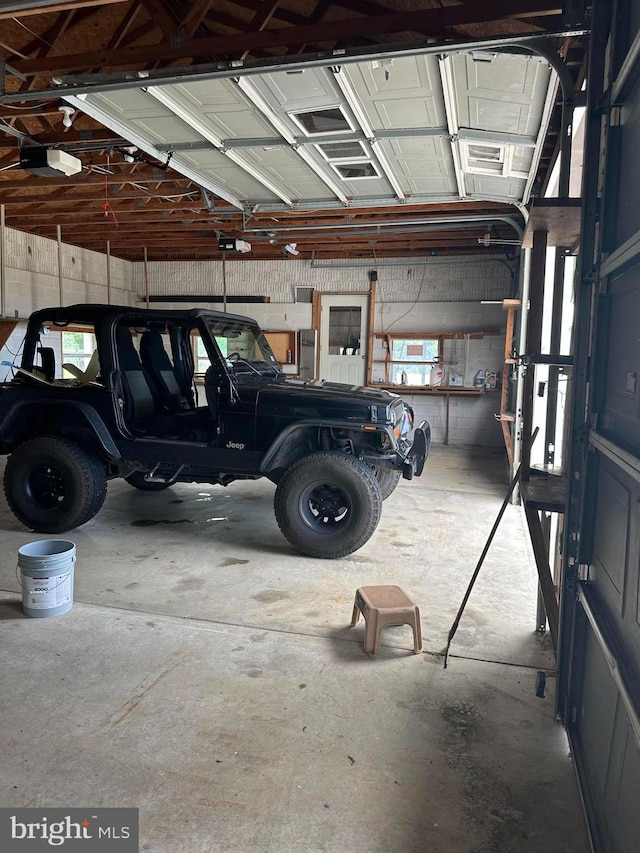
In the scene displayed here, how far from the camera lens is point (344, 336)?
10562mm

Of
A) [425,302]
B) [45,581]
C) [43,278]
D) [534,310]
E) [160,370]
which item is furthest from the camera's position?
[425,302]

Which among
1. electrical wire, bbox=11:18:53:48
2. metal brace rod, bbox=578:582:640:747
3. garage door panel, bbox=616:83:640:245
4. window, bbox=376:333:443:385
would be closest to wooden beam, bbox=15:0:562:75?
electrical wire, bbox=11:18:53:48

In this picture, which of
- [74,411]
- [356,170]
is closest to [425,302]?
[356,170]

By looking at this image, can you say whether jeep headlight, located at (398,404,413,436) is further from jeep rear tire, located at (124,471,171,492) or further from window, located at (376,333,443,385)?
window, located at (376,333,443,385)

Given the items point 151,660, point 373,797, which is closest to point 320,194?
point 151,660

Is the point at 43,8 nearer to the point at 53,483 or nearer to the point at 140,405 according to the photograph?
the point at 140,405

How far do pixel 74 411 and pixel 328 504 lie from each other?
7.63ft

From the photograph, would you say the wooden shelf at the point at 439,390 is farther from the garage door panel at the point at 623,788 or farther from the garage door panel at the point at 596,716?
the garage door panel at the point at 623,788

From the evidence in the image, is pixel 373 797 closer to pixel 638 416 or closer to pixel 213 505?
pixel 638 416

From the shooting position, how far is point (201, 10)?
335 centimetres

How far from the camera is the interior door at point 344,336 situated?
1042 centimetres

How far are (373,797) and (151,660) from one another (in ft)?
4.32

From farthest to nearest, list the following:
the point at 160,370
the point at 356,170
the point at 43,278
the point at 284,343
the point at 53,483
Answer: the point at 284,343 → the point at 43,278 → the point at 160,370 → the point at 356,170 → the point at 53,483

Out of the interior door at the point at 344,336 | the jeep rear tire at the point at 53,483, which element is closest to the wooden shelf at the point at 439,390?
the interior door at the point at 344,336
